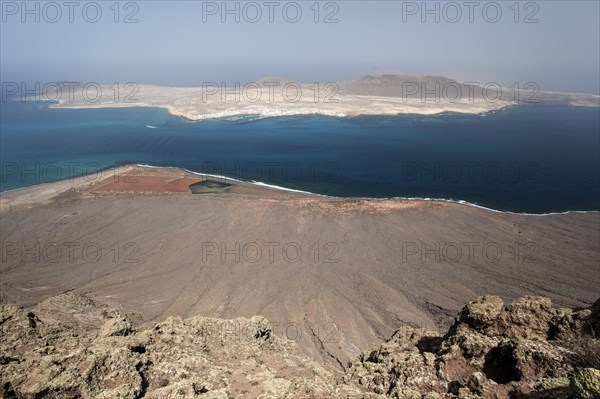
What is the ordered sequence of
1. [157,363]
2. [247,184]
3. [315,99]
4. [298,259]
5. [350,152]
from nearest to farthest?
[157,363] → [298,259] → [247,184] → [350,152] → [315,99]

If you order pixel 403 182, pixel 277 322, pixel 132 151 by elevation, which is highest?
pixel 132 151

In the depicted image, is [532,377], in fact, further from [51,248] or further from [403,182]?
[403,182]

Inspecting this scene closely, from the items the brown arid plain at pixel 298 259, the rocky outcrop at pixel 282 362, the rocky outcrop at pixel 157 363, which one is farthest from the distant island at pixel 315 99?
the rocky outcrop at pixel 282 362

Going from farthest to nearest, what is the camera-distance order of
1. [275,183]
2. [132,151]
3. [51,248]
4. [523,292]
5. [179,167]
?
1. [132,151]
2. [179,167]
3. [275,183]
4. [51,248]
5. [523,292]

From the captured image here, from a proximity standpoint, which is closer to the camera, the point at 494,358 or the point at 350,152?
the point at 494,358

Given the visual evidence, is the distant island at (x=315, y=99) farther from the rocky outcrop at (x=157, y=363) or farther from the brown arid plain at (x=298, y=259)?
the rocky outcrop at (x=157, y=363)

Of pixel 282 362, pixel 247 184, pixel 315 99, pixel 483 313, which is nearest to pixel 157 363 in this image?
pixel 282 362

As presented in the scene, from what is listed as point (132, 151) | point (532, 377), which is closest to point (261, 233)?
point (532, 377)

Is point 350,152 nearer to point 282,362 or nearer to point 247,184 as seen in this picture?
point 247,184
